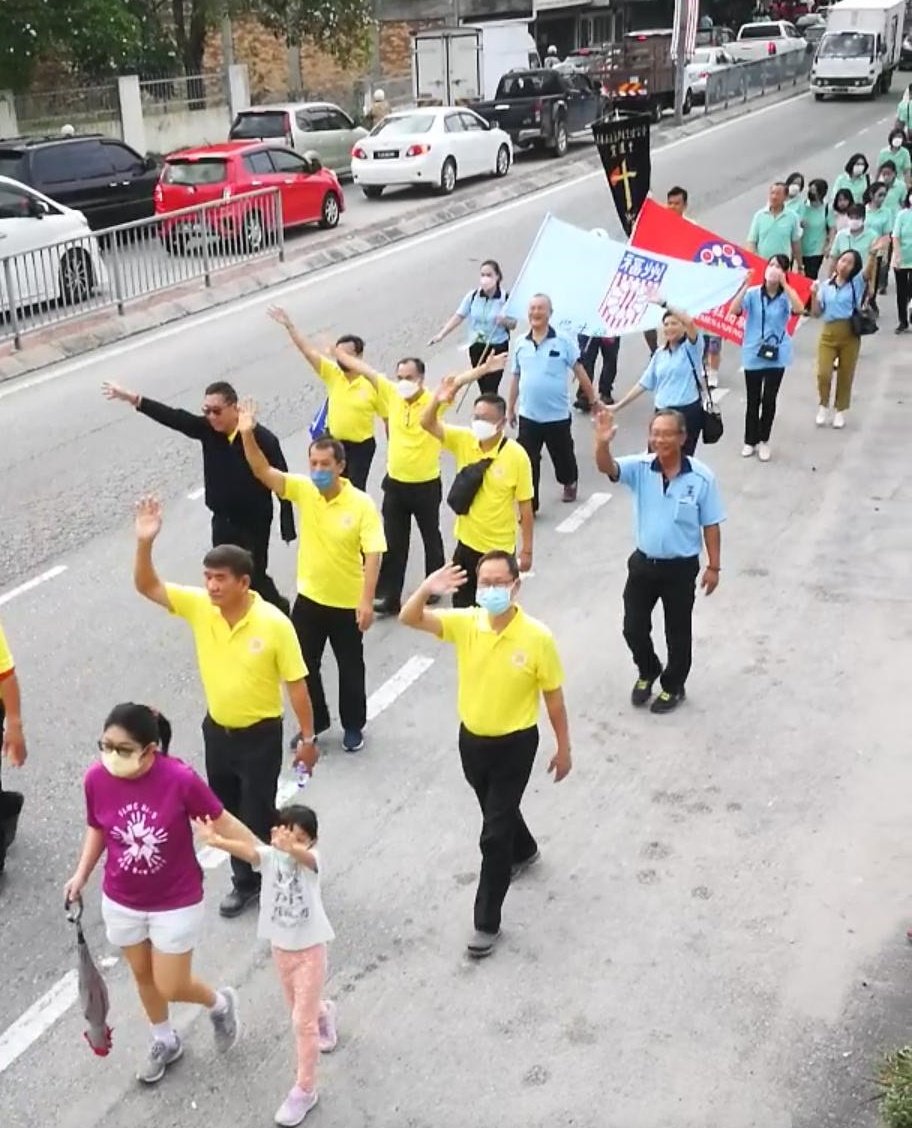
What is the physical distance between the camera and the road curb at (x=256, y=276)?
14.9 metres

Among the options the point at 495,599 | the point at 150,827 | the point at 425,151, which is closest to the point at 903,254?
the point at 495,599

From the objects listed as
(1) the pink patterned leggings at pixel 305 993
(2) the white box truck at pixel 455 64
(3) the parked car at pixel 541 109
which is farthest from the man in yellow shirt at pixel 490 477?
(2) the white box truck at pixel 455 64

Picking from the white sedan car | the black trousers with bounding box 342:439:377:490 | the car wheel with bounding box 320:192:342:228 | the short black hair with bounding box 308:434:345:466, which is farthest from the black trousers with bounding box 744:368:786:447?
the white sedan car

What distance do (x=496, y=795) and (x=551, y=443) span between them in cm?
487

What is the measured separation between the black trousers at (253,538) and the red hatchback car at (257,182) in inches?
447

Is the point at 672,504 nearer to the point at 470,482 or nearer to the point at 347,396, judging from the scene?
the point at 470,482

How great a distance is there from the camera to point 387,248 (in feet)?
67.6

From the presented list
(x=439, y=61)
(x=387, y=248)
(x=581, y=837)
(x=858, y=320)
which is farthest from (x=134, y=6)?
(x=581, y=837)

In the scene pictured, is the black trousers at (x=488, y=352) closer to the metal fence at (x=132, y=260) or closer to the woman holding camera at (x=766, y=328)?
the woman holding camera at (x=766, y=328)

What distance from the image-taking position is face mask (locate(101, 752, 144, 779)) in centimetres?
454

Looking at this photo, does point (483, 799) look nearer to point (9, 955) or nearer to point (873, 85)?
point (9, 955)

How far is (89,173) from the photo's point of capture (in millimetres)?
20328

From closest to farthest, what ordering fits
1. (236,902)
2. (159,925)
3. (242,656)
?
(159,925) → (242,656) → (236,902)

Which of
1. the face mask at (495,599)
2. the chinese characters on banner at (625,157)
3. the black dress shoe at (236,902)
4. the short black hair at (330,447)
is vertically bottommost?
the black dress shoe at (236,902)
